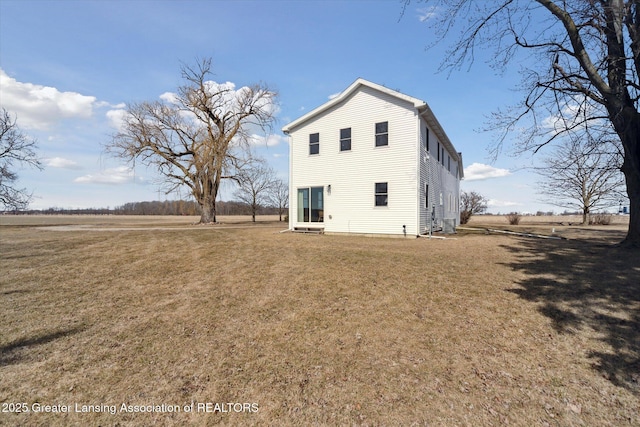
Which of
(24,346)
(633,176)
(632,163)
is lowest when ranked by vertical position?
(24,346)

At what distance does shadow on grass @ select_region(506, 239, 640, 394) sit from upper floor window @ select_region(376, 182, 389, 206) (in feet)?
19.0

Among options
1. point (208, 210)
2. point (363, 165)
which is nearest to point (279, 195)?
point (208, 210)

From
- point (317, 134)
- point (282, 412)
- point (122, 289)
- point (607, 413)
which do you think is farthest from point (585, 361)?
point (317, 134)

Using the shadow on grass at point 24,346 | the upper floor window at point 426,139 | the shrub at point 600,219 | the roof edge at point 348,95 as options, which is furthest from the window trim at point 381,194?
the shrub at point 600,219

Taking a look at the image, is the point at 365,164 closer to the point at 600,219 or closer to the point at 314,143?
the point at 314,143

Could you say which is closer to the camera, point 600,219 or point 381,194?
point 381,194

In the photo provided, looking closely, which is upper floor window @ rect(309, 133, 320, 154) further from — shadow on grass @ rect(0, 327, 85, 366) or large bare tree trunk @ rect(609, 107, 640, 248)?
shadow on grass @ rect(0, 327, 85, 366)

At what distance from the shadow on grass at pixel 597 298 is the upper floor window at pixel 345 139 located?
334 inches

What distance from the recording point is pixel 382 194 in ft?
43.8

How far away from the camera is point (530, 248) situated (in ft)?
31.9

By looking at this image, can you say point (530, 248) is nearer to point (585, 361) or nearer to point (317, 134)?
point (585, 361)

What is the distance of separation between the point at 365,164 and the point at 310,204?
3.56 meters

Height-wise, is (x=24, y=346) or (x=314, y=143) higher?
(x=314, y=143)

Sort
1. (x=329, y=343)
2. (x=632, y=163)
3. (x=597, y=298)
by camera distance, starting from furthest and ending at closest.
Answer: (x=632, y=163) → (x=597, y=298) → (x=329, y=343)
